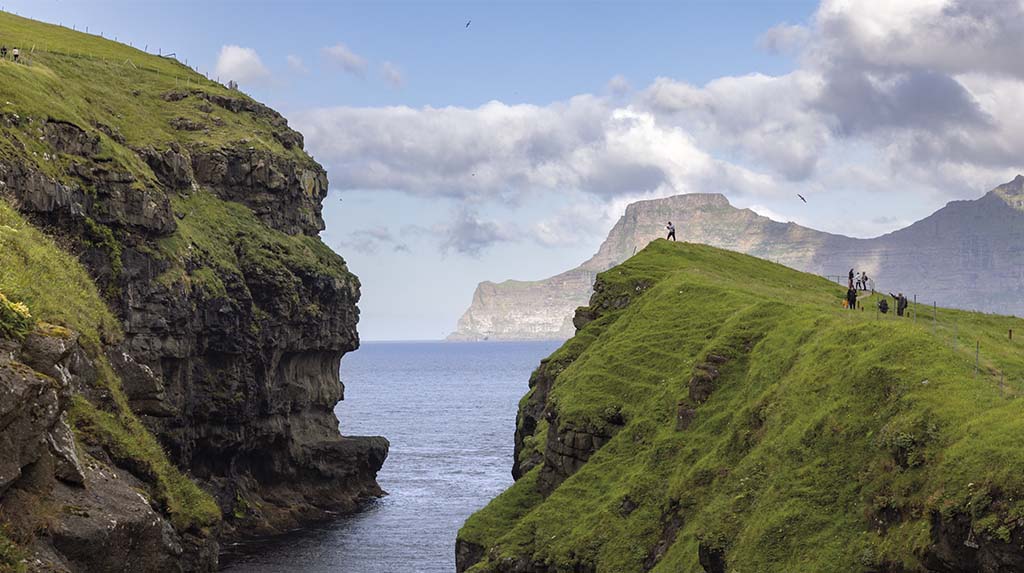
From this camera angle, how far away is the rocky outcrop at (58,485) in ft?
107

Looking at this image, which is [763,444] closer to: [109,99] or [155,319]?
[155,319]

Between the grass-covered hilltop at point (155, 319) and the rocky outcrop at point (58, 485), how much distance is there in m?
0.08

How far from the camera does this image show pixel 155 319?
94375 millimetres

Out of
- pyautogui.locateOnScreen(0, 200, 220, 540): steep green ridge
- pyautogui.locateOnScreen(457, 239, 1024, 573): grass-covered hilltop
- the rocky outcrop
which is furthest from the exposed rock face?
pyautogui.locateOnScreen(457, 239, 1024, 573): grass-covered hilltop

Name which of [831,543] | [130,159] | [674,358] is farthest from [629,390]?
[130,159]

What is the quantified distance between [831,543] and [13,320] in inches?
1184

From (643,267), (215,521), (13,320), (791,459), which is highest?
(643,267)

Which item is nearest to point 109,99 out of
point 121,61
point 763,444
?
point 121,61

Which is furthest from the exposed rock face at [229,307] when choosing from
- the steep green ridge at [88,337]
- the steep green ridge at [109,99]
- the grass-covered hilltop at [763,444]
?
the grass-covered hilltop at [763,444]

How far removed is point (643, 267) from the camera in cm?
9206

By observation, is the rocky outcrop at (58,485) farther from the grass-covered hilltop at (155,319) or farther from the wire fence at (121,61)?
the wire fence at (121,61)

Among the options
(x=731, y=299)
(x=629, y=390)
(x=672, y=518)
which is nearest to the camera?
(x=672, y=518)

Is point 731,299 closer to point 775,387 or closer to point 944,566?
point 775,387

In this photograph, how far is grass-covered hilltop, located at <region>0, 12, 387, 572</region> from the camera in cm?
3572
